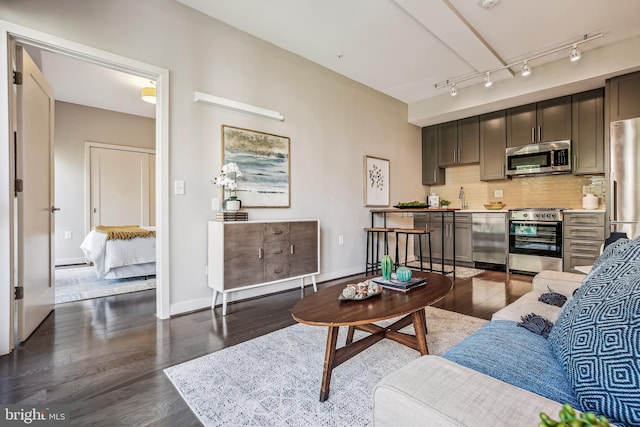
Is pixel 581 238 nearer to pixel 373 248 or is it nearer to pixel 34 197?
pixel 373 248

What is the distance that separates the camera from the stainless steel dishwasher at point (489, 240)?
15.0 ft

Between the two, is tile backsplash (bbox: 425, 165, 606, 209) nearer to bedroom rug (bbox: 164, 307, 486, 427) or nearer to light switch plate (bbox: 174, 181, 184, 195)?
bedroom rug (bbox: 164, 307, 486, 427)

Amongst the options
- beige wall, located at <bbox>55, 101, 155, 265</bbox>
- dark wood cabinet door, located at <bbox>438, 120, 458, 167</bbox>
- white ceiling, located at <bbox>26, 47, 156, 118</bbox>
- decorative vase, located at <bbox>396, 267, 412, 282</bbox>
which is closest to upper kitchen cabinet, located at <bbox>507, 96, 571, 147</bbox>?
dark wood cabinet door, located at <bbox>438, 120, 458, 167</bbox>

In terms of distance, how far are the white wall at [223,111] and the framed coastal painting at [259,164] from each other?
0.31ft

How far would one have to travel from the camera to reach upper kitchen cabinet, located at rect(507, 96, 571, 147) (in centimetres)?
432

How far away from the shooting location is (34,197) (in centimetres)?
246

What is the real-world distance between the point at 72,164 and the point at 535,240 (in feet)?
25.2

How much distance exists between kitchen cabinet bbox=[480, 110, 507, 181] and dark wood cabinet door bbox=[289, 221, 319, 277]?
11.0 feet

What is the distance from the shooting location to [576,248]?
397cm

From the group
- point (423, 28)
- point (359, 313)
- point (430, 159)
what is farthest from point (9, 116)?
point (430, 159)

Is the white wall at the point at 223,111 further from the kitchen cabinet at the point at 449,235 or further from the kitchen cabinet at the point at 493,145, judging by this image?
the kitchen cabinet at the point at 493,145

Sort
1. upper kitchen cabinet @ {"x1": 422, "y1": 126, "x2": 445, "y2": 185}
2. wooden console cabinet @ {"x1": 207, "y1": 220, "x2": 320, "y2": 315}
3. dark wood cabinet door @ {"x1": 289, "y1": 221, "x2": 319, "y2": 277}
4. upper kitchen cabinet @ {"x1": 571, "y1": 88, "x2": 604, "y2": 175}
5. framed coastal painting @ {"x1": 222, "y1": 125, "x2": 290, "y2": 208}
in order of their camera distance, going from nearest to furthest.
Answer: wooden console cabinet @ {"x1": 207, "y1": 220, "x2": 320, "y2": 315} → framed coastal painting @ {"x1": 222, "y1": 125, "x2": 290, "y2": 208} → dark wood cabinet door @ {"x1": 289, "y1": 221, "x2": 319, "y2": 277} → upper kitchen cabinet @ {"x1": 571, "y1": 88, "x2": 604, "y2": 175} → upper kitchen cabinet @ {"x1": 422, "y1": 126, "x2": 445, "y2": 185}

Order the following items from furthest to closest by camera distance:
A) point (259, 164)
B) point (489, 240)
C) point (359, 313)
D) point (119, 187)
Result: point (119, 187) < point (489, 240) < point (259, 164) < point (359, 313)

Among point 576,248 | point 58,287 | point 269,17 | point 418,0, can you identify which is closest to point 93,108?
point 58,287
